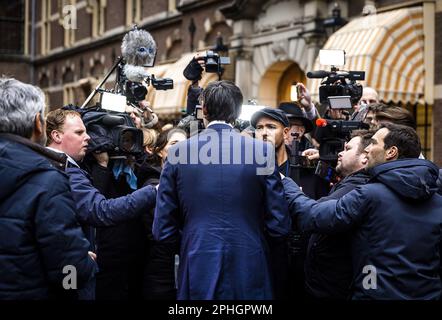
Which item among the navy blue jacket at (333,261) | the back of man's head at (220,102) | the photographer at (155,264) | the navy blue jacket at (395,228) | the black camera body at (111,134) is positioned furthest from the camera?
the photographer at (155,264)

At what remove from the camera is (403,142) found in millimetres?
3334

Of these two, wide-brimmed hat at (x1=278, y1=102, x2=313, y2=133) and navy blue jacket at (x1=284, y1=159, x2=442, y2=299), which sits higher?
wide-brimmed hat at (x1=278, y1=102, x2=313, y2=133)

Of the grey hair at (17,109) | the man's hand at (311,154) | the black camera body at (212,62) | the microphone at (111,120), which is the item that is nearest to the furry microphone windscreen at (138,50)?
the black camera body at (212,62)

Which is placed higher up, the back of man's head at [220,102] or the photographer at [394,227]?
the back of man's head at [220,102]

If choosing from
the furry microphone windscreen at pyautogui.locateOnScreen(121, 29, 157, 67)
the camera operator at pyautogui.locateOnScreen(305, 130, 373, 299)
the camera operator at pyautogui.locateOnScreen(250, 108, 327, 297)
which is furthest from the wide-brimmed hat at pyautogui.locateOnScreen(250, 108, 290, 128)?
the furry microphone windscreen at pyautogui.locateOnScreen(121, 29, 157, 67)

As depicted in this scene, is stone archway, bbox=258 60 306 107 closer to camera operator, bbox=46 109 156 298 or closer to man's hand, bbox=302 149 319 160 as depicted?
man's hand, bbox=302 149 319 160

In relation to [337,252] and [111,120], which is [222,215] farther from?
[111,120]

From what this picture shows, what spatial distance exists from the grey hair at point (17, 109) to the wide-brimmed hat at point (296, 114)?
2.31 metres

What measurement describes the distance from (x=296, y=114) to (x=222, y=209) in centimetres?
192

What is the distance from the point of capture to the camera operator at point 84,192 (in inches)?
147

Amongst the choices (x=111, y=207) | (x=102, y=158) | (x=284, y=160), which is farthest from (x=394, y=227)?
(x=102, y=158)

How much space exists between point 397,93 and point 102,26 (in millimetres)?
12985

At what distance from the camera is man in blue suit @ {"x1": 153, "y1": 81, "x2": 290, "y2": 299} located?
3.13 meters

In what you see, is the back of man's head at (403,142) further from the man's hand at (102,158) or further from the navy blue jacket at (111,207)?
the man's hand at (102,158)
